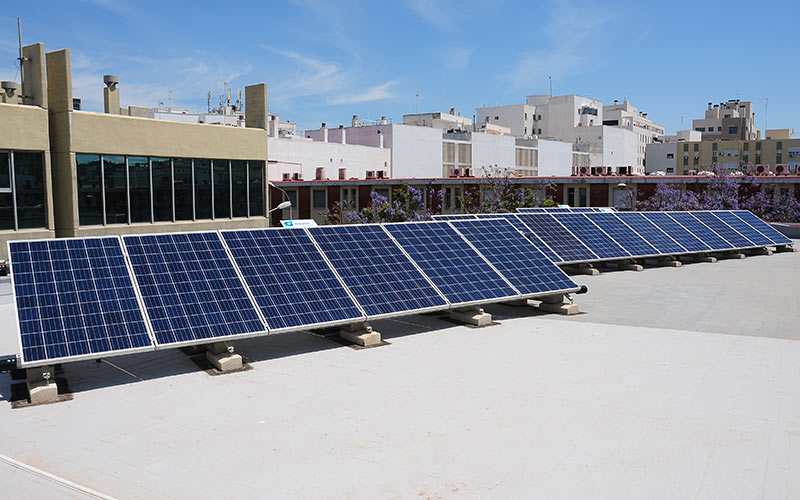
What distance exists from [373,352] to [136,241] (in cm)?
523

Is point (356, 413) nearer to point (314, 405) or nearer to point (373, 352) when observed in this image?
point (314, 405)

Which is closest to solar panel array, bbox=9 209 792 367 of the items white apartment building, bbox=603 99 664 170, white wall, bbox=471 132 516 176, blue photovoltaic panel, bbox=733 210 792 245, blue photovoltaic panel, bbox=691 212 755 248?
blue photovoltaic panel, bbox=691 212 755 248

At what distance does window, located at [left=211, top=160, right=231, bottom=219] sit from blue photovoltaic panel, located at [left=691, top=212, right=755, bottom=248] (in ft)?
74.6

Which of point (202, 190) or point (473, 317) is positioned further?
point (202, 190)

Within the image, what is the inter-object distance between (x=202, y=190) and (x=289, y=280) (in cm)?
1791

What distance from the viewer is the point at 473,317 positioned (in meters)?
16.2

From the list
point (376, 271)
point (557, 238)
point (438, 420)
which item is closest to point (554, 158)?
point (557, 238)

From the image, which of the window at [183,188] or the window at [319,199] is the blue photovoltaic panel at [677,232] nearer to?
the window at [183,188]

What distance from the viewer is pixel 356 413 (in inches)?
407

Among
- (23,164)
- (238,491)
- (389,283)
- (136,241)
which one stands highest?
(23,164)

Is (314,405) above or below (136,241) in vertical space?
below

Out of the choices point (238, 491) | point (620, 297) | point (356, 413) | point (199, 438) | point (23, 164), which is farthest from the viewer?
point (23, 164)

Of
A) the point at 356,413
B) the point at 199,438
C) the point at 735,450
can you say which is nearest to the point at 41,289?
the point at 199,438

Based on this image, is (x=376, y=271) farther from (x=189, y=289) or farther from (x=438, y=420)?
(x=438, y=420)
